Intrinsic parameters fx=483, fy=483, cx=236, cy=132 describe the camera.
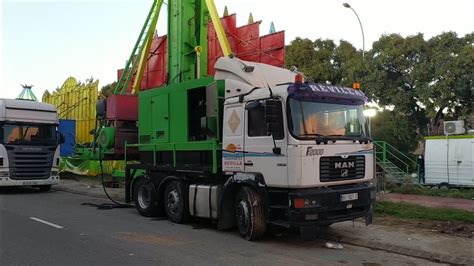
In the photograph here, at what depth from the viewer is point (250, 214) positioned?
28.0ft

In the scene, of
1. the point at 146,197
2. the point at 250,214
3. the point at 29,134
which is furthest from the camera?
the point at 29,134

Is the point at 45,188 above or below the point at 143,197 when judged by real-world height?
below

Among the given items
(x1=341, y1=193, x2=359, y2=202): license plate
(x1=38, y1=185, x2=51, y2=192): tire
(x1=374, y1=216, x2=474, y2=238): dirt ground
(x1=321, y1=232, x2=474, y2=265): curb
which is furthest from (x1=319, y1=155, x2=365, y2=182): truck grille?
(x1=38, y1=185, x2=51, y2=192): tire

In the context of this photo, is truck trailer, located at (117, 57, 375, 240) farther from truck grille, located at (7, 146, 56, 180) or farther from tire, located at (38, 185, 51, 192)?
tire, located at (38, 185, 51, 192)

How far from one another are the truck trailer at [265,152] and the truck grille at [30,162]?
8436mm

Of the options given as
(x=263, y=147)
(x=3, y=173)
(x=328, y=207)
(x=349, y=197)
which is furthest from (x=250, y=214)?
(x=3, y=173)

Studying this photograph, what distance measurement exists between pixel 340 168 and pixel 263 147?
4.52ft

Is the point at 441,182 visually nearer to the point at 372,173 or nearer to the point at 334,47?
the point at 372,173

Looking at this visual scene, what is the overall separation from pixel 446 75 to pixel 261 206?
2182 centimetres

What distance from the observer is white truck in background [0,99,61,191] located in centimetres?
1686

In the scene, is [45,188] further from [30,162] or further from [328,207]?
[328,207]

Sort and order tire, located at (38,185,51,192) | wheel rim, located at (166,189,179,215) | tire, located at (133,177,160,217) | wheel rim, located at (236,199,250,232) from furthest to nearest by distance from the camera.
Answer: tire, located at (38,185,51,192) < tire, located at (133,177,160,217) < wheel rim, located at (166,189,179,215) < wheel rim, located at (236,199,250,232)

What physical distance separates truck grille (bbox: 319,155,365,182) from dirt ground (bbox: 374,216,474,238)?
6.11 ft

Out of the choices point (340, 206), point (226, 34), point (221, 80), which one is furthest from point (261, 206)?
point (226, 34)
